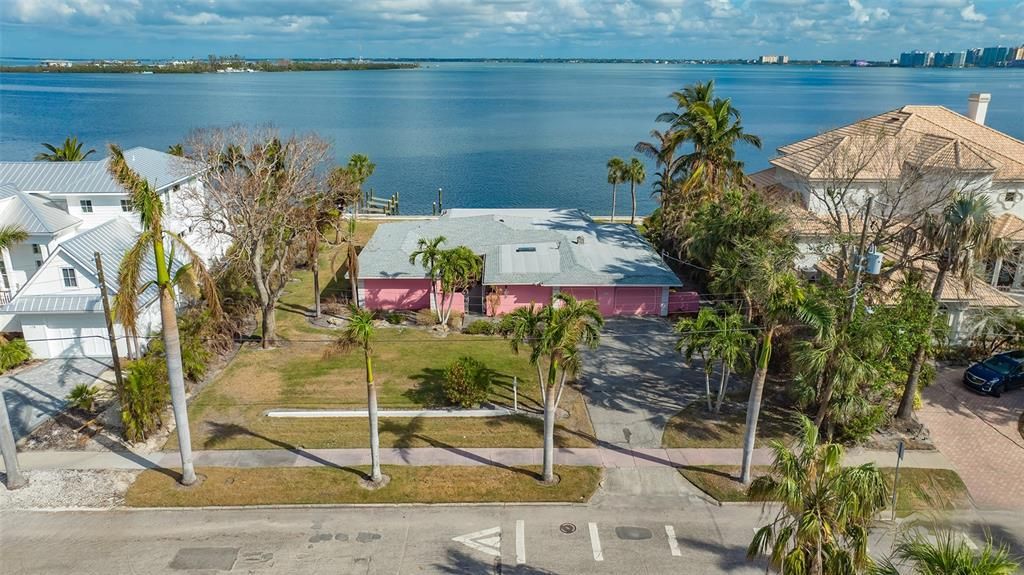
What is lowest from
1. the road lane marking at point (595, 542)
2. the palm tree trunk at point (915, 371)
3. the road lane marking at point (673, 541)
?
the road lane marking at point (595, 542)

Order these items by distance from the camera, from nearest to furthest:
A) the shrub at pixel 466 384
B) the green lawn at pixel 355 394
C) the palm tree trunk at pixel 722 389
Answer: the green lawn at pixel 355 394 → the palm tree trunk at pixel 722 389 → the shrub at pixel 466 384

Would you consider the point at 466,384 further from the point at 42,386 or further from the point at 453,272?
the point at 42,386

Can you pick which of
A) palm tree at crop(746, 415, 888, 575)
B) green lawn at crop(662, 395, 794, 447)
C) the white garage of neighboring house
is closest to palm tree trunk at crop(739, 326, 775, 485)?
green lawn at crop(662, 395, 794, 447)

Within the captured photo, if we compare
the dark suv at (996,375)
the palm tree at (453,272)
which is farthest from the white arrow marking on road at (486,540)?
the dark suv at (996,375)

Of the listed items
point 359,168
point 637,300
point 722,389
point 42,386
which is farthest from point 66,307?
point 722,389

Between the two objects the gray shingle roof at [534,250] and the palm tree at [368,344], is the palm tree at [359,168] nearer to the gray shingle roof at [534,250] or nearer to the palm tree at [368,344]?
the gray shingle roof at [534,250]

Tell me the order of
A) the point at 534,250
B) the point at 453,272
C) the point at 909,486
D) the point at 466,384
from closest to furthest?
1. the point at 909,486
2. the point at 466,384
3. the point at 453,272
4. the point at 534,250
